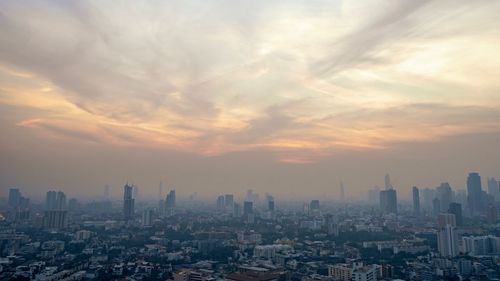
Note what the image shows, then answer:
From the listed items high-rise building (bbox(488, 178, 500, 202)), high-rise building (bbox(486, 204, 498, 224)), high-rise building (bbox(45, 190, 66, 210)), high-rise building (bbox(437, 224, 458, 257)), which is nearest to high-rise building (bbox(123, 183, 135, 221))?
high-rise building (bbox(45, 190, 66, 210))

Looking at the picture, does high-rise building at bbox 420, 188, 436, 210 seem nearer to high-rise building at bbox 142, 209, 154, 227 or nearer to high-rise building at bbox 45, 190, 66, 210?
high-rise building at bbox 142, 209, 154, 227

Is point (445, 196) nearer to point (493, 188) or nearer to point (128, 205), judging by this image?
point (493, 188)

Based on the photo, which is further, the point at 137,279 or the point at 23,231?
the point at 23,231

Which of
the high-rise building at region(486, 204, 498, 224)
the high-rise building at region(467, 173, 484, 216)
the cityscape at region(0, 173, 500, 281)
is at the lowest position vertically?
the cityscape at region(0, 173, 500, 281)

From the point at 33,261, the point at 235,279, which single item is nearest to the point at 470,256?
the point at 235,279

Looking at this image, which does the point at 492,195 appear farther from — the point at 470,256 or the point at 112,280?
the point at 112,280

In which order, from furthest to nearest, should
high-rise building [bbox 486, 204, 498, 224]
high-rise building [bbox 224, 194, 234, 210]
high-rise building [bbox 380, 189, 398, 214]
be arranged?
1. high-rise building [bbox 224, 194, 234, 210]
2. high-rise building [bbox 380, 189, 398, 214]
3. high-rise building [bbox 486, 204, 498, 224]
